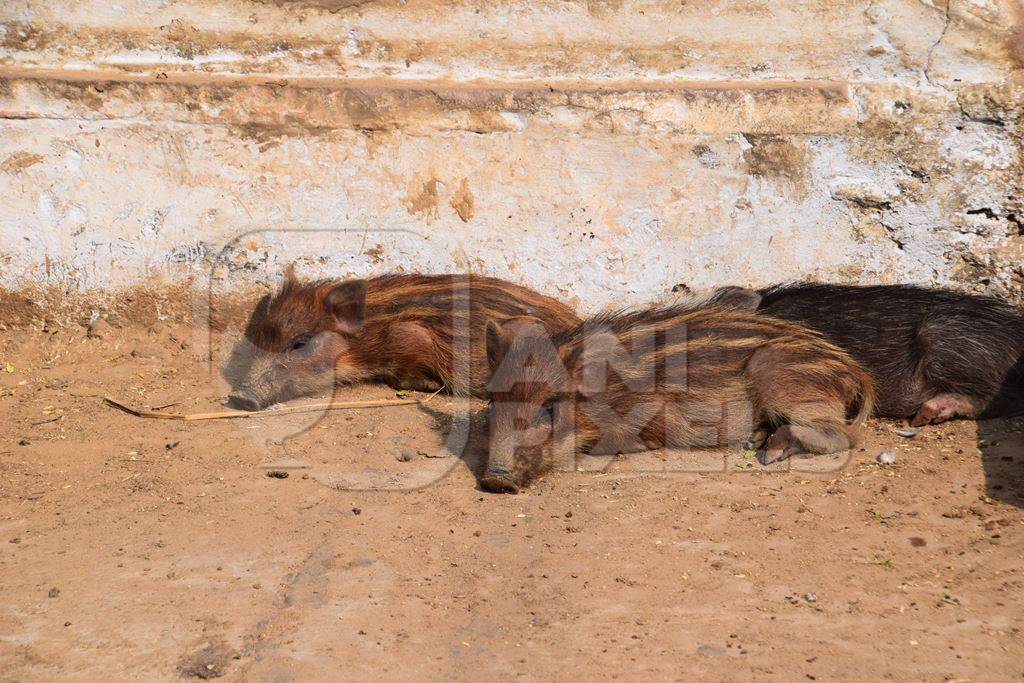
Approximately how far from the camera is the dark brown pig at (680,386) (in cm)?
484

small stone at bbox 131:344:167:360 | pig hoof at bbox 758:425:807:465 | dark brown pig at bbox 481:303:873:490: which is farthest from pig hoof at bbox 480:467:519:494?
small stone at bbox 131:344:167:360

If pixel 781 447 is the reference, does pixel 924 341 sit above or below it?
above

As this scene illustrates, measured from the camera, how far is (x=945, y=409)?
497cm

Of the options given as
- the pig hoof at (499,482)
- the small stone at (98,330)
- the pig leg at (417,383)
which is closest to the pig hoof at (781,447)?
the pig hoof at (499,482)

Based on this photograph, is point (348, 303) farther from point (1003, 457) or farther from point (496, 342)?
point (1003, 457)

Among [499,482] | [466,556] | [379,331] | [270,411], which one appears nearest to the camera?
[466,556]

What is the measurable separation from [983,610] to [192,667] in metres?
2.42

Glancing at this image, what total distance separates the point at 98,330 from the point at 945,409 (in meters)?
4.22

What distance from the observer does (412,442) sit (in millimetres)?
4855

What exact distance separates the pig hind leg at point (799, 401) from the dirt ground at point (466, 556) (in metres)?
0.14

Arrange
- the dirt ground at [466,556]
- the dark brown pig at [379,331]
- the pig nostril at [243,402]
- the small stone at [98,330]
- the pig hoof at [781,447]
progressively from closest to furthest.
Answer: the dirt ground at [466,556] → the pig hoof at [781,447] → the pig nostril at [243,402] → the dark brown pig at [379,331] → the small stone at [98,330]

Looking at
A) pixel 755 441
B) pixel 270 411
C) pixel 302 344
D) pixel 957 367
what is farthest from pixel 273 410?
pixel 957 367

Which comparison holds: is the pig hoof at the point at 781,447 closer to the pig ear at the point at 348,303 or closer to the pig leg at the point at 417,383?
the pig leg at the point at 417,383

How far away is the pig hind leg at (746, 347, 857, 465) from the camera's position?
4.77m
